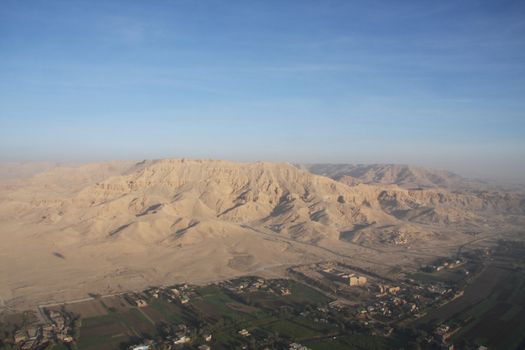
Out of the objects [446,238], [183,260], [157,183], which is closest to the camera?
[183,260]

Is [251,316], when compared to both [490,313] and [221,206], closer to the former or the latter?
[490,313]

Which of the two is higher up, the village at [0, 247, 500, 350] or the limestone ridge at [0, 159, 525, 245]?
the limestone ridge at [0, 159, 525, 245]

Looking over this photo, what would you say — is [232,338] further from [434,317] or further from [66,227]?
[66,227]

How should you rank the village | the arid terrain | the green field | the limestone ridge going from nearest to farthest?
the village
the green field
the arid terrain
the limestone ridge

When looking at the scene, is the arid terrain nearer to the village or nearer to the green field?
the village

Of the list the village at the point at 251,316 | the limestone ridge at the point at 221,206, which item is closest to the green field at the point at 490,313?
the village at the point at 251,316

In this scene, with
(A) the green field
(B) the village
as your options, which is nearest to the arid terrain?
(B) the village

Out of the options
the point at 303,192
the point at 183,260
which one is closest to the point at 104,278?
the point at 183,260

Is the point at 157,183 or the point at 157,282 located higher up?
the point at 157,183

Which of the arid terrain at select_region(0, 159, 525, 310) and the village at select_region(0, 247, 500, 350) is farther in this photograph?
the arid terrain at select_region(0, 159, 525, 310)
